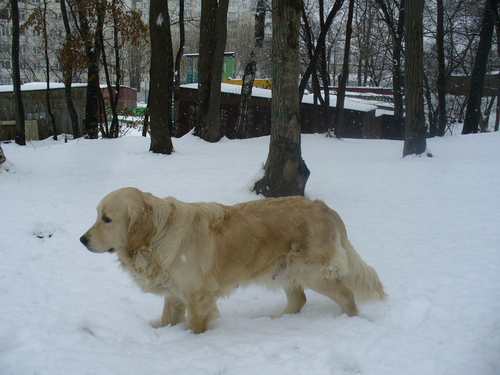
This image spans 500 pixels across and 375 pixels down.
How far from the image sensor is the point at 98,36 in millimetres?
17000

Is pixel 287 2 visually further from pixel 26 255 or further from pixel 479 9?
pixel 479 9

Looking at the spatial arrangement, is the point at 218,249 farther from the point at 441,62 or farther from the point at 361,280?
the point at 441,62

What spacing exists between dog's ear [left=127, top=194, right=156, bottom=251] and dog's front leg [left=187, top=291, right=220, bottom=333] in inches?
25.8

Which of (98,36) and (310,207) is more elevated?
(98,36)

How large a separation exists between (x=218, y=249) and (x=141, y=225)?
720 millimetres

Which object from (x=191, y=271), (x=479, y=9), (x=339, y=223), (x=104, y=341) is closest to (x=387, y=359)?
(x=339, y=223)

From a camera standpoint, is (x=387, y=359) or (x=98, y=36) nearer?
(x=387, y=359)

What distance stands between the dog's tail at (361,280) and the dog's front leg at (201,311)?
1.30m

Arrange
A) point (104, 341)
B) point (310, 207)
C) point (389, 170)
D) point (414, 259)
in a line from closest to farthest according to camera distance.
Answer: point (104, 341) < point (310, 207) < point (414, 259) < point (389, 170)

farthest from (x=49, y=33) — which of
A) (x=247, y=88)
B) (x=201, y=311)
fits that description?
(x=201, y=311)

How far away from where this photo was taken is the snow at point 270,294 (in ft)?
9.77

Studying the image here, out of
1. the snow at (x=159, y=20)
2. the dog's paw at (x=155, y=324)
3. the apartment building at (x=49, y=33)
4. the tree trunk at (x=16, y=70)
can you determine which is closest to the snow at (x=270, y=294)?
the dog's paw at (x=155, y=324)

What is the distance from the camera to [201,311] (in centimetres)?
352

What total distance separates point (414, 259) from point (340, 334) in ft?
7.20
